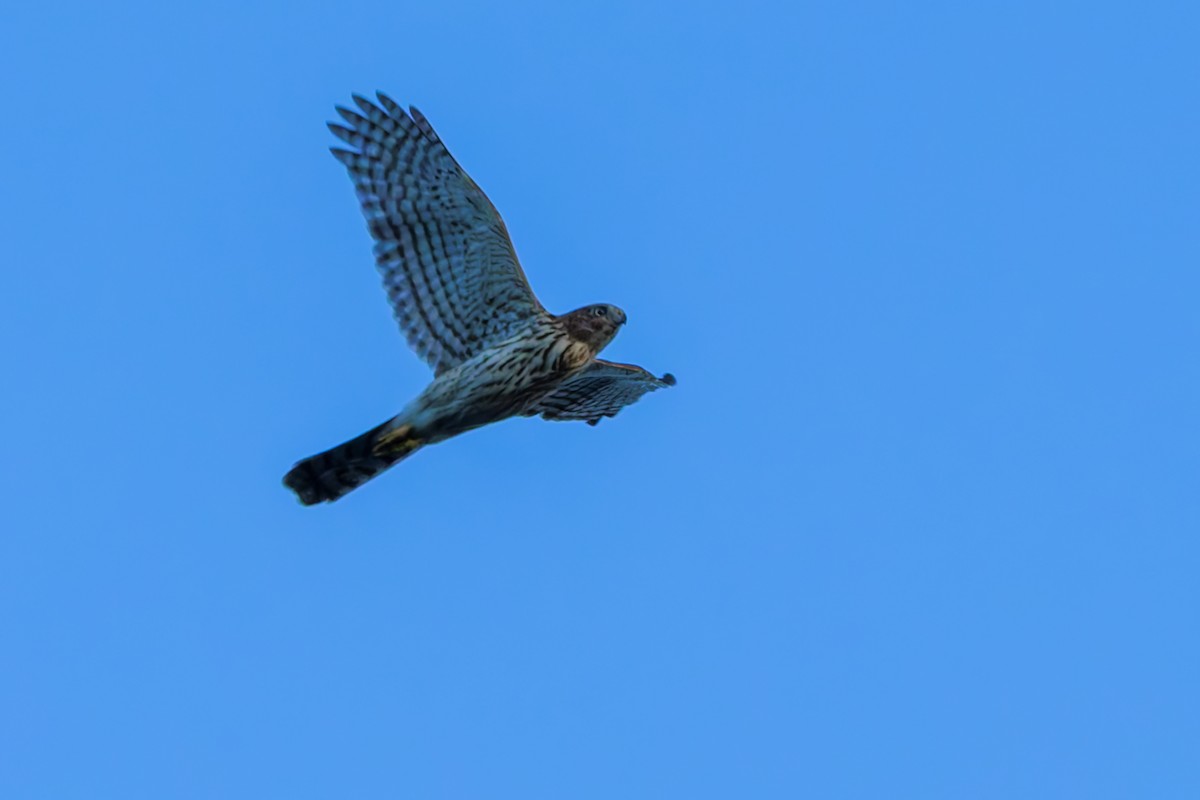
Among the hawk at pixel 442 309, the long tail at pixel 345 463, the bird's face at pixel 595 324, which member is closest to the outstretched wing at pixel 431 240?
the hawk at pixel 442 309

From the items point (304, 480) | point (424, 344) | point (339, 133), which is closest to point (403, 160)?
point (339, 133)

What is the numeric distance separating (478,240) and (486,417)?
1.22m

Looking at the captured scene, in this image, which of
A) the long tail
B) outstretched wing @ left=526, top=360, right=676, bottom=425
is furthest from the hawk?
outstretched wing @ left=526, top=360, right=676, bottom=425

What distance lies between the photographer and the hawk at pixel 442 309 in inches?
379

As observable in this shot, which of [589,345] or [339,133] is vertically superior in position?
[339,133]

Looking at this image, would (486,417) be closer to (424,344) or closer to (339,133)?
(424,344)

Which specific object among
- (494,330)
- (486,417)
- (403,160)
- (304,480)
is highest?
(403,160)

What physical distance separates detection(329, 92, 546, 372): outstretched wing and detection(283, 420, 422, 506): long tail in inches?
28.7

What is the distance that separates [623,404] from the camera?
11.5m

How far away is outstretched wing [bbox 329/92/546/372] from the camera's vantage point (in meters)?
9.77

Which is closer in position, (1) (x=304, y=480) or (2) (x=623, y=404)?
(1) (x=304, y=480)

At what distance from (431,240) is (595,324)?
1.28 meters

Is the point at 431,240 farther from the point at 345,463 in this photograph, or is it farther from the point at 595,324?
the point at 345,463

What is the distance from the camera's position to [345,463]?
31.5 feet
